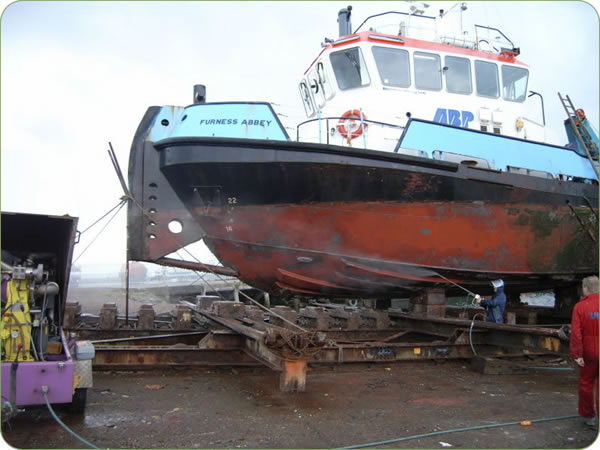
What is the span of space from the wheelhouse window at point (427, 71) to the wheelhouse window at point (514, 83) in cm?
133

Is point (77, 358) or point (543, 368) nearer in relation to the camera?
point (77, 358)

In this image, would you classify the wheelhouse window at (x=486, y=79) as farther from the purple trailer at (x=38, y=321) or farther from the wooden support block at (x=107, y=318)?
the purple trailer at (x=38, y=321)

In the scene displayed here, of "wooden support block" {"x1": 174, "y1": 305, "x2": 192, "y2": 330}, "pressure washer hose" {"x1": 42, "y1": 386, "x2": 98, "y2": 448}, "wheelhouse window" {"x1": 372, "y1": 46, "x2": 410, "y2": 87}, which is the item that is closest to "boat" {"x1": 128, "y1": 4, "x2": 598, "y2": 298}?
"wheelhouse window" {"x1": 372, "y1": 46, "x2": 410, "y2": 87}

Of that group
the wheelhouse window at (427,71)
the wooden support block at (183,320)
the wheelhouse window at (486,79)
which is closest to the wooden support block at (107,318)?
the wooden support block at (183,320)

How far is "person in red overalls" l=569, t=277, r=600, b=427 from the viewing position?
3357 millimetres

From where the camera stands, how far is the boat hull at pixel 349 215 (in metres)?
5.67

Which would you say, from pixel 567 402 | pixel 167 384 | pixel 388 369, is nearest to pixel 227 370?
pixel 167 384

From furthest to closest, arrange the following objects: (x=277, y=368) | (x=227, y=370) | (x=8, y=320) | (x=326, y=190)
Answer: (x=326, y=190), (x=227, y=370), (x=277, y=368), (x=8, y=320)

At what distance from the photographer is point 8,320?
3.21 m

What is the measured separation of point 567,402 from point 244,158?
401 centimetres

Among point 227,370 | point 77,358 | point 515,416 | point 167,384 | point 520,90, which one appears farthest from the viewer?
point 520,90

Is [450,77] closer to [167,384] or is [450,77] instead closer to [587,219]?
[587,219]

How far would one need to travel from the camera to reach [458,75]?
289 inches

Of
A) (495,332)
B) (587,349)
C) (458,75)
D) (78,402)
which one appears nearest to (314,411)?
(78,402)
